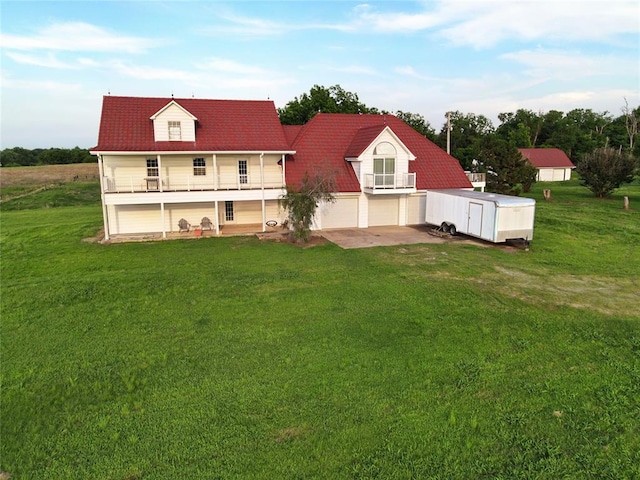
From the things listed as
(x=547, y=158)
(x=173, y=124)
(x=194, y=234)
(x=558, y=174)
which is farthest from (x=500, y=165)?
(x=558, y=174)

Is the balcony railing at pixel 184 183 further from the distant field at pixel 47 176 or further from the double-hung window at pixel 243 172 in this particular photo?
the distant field at pixel 47 176

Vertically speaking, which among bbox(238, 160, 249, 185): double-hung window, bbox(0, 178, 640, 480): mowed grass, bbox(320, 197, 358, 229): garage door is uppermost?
bbox(238, 160, 249, 185): double-hung window

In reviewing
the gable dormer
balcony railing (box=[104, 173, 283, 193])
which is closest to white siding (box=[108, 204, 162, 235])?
balcony railing (box=[104, 173, 283, 193])

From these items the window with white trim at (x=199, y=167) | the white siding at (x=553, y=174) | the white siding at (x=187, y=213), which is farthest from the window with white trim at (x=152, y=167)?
the white siding at (x=553, y=174)

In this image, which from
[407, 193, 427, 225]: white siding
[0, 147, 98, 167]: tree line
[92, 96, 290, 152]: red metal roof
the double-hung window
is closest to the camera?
[92, 96, 290, 152]: red metal roof

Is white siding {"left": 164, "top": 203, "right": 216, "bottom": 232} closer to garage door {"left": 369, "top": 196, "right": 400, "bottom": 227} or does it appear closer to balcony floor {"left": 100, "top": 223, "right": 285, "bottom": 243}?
balcony floor {"left": 100, "top": 223, "right": 285, "bottom": 243}

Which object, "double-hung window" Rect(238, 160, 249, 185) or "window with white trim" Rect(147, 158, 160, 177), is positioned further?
"double-hung window" Rect(238, 160, 249, 185)

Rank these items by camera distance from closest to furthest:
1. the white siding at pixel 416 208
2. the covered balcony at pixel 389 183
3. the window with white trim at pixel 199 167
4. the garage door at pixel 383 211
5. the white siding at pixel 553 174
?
the window with white trim at pixel 199 167 < the covered balcony at pixel 389 183 < the garage door at pixel 383 211 < the white siding at pixel 416 208 < the white siding at pixel 553 174
